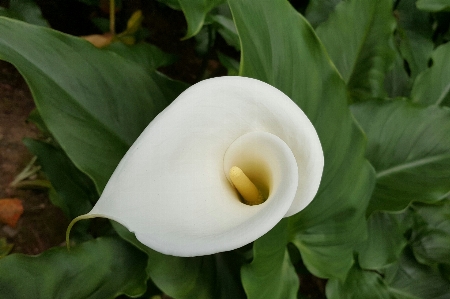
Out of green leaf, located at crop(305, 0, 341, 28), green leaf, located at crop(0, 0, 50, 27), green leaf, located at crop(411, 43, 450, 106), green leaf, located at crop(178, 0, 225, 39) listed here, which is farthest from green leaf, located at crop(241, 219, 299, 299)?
green leaf, located at crop(0, 0, 50, 27)

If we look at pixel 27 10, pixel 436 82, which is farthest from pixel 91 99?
pixel 436 82

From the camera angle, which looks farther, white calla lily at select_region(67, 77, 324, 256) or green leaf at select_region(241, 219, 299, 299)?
green leaf at select_region(241, 219, 299, 299)

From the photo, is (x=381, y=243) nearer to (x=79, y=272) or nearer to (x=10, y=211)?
(x=79, y=272)

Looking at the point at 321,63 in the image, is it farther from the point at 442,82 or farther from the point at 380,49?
the point at 442,82

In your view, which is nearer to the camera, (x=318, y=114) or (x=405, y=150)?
(x=318, y=114)

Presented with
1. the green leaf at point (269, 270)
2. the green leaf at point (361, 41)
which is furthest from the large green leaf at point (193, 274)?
the green leaf at point (361, 41)

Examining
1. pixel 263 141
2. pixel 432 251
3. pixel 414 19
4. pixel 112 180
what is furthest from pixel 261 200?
pixel 414 19

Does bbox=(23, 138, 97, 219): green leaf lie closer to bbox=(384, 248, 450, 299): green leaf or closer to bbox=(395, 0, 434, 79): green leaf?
bbox=(384, 248, 450, 299): green leaf

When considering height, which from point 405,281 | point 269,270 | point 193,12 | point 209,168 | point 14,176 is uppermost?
point 193,12
